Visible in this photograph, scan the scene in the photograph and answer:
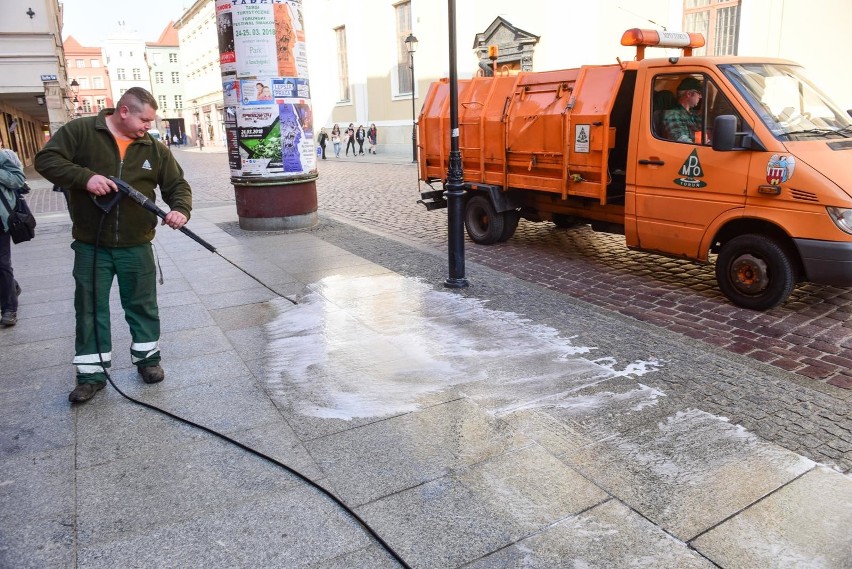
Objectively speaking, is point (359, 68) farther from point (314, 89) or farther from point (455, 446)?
point (455, 446)

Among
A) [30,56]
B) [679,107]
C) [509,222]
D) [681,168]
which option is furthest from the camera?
[30,56]

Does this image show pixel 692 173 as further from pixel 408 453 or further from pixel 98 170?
pixel 98 170

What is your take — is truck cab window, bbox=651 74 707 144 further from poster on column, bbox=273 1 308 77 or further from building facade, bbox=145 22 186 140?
building facade, bbox=145 22 186 140

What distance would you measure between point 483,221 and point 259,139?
3.75 m

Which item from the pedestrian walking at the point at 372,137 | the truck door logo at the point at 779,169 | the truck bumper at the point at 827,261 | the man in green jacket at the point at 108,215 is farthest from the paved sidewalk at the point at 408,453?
the pedestrian walking at the point at 372,137

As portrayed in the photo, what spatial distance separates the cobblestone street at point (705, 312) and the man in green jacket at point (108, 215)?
3.48 m

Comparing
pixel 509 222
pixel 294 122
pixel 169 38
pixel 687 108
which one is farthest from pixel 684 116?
pixel 169 38

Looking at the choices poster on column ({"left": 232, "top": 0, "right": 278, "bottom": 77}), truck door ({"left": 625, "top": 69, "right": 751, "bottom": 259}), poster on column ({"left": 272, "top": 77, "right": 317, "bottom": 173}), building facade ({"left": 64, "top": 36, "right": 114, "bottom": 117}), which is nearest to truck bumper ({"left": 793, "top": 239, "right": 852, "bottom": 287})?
truck door ({"left": 625, "top": 69, "right": 751, "bottom": 259})

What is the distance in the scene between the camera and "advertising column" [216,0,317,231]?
10016 millimetres

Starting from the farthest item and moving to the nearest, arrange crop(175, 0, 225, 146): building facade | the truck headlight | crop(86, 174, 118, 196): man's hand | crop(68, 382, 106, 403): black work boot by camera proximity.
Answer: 1. crop(175, 0, 225, 146): building facade
2. the truck headlight
3. crop(68, 382, 106, 403): black work boot
4. crop(86, 174, 118, 196): man's hand

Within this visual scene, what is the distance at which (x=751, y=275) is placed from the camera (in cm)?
614

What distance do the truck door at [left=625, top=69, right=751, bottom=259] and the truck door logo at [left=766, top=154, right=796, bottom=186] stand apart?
0.22 meters

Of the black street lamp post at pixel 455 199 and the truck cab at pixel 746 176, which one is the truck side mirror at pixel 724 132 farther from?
the black street lamp post at pixel 455 199

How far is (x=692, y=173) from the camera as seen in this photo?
6.43 meters
